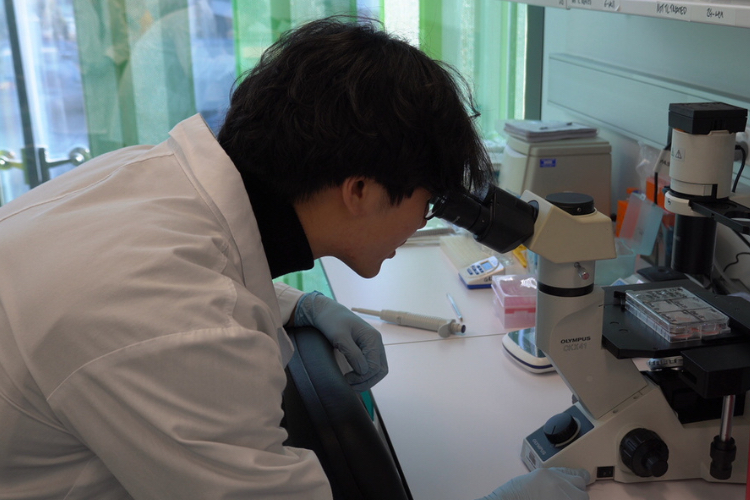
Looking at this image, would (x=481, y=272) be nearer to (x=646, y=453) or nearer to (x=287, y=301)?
(x=287, y=301)

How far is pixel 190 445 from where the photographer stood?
0.69 metres

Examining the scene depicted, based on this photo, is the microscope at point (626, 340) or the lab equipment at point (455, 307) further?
the lab equipment at point (455, 307)

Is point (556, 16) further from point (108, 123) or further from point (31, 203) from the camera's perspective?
point (31, 203)

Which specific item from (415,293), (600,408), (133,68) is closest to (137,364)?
(600,408)

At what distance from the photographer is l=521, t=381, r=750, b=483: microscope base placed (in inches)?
40.8

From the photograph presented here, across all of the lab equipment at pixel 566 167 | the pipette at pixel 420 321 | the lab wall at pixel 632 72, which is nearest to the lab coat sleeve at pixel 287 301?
the pipette at pixel 420 321

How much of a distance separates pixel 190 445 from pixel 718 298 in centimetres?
87

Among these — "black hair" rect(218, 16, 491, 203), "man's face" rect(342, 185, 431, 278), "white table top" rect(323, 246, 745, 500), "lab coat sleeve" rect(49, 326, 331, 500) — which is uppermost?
"black hair" rect(218, 16, 491, 203)

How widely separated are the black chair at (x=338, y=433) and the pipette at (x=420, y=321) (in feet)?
1.36

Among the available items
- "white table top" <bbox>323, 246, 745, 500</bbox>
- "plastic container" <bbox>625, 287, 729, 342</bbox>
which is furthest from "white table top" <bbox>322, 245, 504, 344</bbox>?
"plastic container" <bbox>625, 287, 729, 342</bbox>

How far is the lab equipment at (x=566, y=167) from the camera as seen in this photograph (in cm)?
195

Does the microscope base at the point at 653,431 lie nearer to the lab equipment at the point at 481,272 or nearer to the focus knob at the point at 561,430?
the focus knob at the point at 561,430

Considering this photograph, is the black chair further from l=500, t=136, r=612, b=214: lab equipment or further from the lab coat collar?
l=500, t=136, r=612, b=214: lab equipment

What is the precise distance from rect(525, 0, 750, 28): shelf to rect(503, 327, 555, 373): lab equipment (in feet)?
2.05
